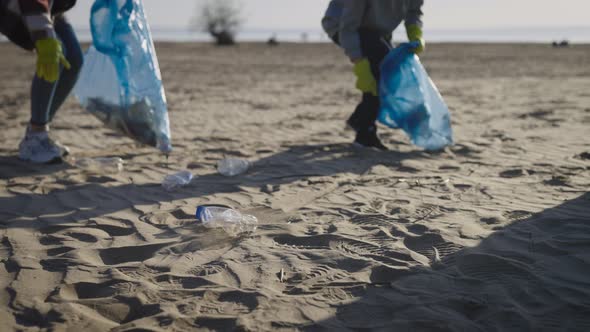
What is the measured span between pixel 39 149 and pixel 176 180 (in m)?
1.11

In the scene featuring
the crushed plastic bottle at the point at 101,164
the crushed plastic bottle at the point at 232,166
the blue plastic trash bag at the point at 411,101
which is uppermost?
the blue plastic trash bag at the point at 411,101

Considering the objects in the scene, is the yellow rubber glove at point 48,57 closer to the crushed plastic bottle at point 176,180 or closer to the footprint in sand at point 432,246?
the crushed plastic bottle at point 176,180

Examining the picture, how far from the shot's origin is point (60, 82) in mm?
3426

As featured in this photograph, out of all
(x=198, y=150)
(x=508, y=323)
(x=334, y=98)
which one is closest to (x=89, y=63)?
(x=198, y=150)

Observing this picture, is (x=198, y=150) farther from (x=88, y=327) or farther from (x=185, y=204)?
(x=88, y=327)

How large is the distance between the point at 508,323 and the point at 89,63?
2.91m

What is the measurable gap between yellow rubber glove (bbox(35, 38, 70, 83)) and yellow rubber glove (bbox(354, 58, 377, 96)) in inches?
75.7

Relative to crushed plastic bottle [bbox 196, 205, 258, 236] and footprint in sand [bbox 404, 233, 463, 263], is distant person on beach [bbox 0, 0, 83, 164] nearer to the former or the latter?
crushed plastic bottle [bbox 196, 205, 258, 236]

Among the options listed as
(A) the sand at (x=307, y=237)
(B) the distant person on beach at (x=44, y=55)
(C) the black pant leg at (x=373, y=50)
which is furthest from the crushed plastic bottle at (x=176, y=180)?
(C) the black pant leg at (x=373, y=50)

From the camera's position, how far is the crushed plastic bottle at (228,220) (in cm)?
236

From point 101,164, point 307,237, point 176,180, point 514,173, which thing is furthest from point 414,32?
point 101,164

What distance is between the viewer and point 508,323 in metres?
1.59

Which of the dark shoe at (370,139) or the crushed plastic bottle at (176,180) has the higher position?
the dark shoe at (370,139)

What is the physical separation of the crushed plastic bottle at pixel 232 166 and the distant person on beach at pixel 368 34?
3.30 ft
